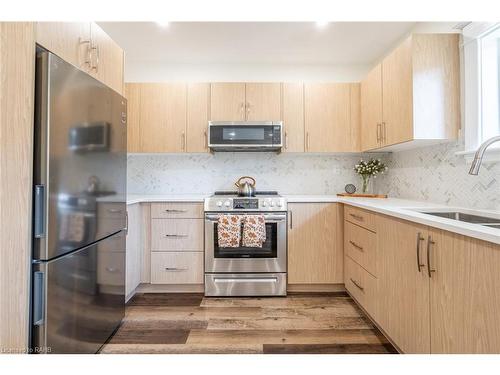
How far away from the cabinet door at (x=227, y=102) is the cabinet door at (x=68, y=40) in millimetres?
1396

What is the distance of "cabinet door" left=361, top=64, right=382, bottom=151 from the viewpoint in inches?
96.4

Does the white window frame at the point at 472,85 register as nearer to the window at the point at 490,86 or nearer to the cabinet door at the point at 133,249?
the window at the point at 490,86

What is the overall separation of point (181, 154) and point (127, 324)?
1.76 m

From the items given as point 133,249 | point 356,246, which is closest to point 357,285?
point 356,246

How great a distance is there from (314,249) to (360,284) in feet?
1.72

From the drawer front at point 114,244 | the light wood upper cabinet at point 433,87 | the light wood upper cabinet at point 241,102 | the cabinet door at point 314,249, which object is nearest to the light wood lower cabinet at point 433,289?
the cabinet door at point 314,249

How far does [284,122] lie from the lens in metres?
2.90

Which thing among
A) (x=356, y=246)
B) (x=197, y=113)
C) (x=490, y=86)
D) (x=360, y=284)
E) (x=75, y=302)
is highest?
(x=197, y=113)

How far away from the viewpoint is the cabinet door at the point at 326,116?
2.90m

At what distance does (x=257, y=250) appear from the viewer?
255 centimetres

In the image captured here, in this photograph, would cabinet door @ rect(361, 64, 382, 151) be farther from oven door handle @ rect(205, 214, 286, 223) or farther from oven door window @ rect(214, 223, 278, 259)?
oven door window @ rect(214, 223, 278, 259)

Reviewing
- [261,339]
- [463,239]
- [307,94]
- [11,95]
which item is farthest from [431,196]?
[11,95]

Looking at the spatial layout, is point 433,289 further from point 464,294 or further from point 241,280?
point 241,280

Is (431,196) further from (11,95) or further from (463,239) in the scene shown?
(11,95)
